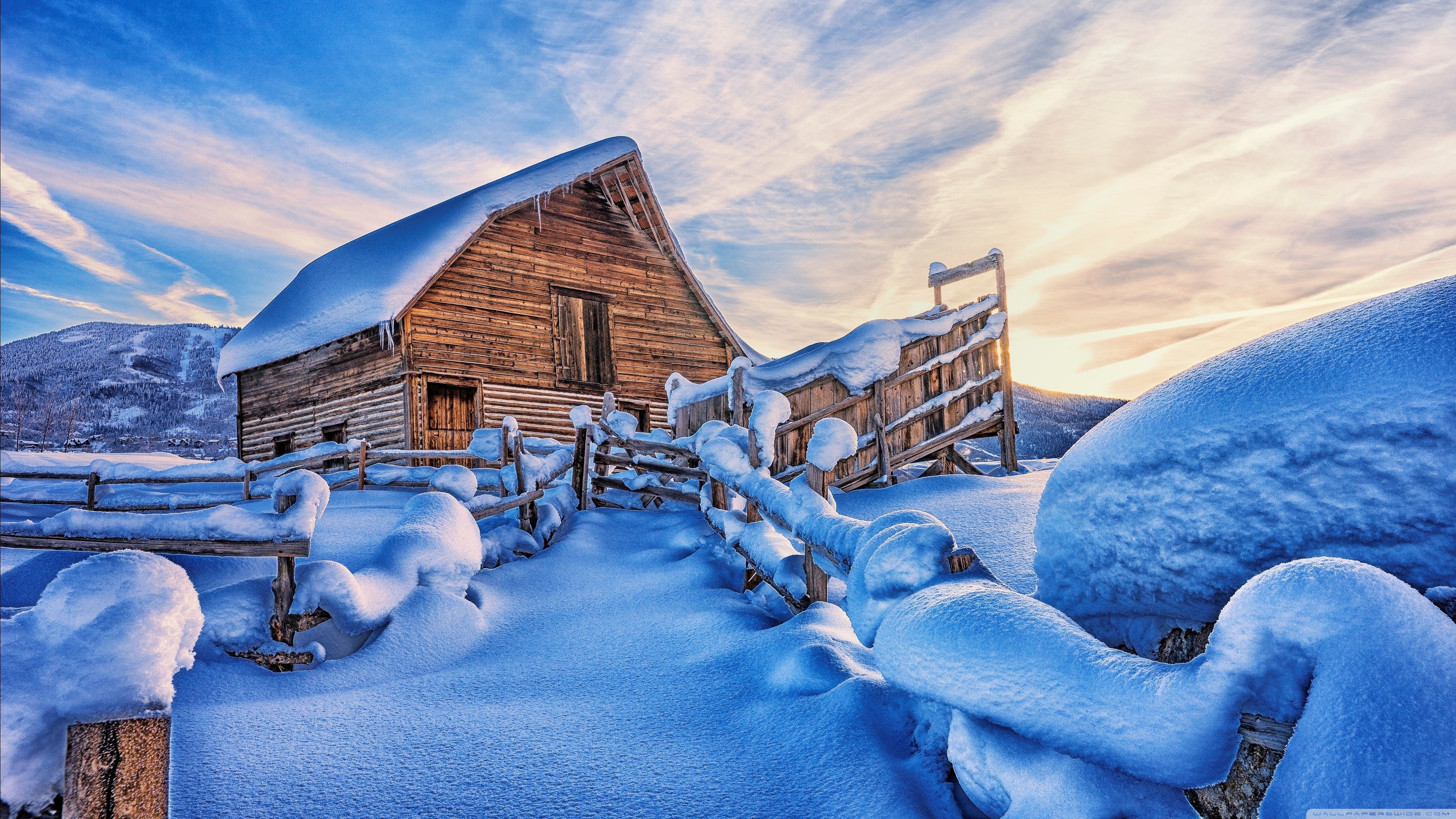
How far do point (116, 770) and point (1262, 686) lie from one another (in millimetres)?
2386

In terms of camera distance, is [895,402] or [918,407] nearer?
[895,402]

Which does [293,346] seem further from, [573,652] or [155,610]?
[155,610]

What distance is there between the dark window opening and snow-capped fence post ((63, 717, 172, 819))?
14563mm

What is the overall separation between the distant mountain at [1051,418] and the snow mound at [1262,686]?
2630 cm

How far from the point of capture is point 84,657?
1.47 meters

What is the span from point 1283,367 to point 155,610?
9.93ft

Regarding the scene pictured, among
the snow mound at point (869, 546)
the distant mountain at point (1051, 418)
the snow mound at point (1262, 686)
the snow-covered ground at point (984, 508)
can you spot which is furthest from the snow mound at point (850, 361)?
the distant mountain at point (1051, 418)

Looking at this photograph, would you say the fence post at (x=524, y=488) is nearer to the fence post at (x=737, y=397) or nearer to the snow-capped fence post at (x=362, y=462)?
the fence post at (x=737, y=397)

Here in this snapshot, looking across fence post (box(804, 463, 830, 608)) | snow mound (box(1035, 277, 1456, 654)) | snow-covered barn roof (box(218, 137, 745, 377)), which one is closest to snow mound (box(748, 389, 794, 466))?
fence post (box(804, 463, 830, 608))

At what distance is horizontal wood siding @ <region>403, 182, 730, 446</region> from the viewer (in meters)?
14.5

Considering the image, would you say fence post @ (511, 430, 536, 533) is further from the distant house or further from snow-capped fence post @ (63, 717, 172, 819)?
the distant house

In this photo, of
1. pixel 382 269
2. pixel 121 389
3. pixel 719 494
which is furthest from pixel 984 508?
pixel 121 389

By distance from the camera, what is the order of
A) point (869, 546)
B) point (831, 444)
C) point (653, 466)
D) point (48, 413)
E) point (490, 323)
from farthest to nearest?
point (48, 413) < point (490, 323) < point (653, 466) < point (831, 444) < point (869, 546)

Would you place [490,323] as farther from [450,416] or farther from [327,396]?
[327,396]
